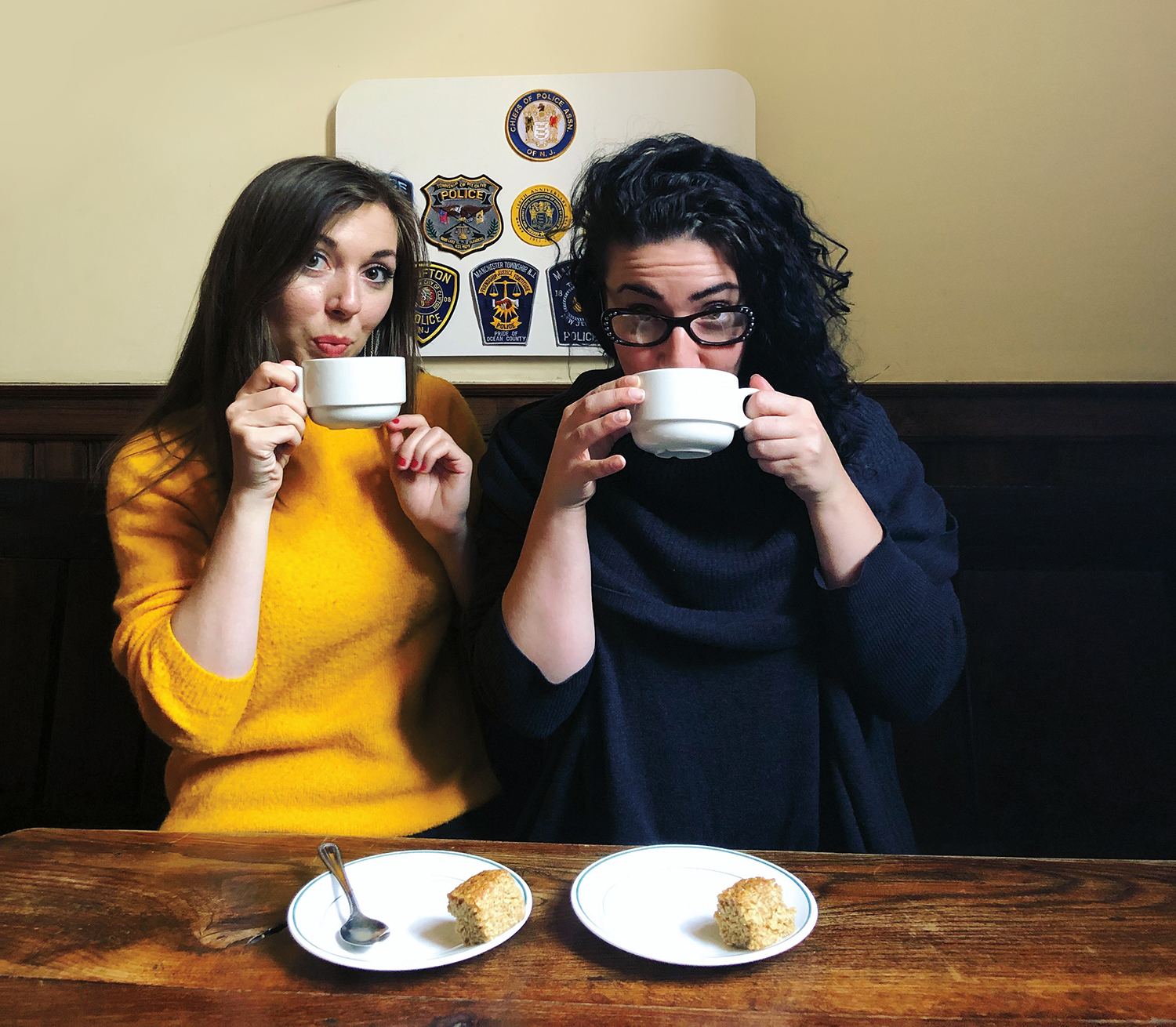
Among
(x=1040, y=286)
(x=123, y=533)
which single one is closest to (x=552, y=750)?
(x=123, y=533)

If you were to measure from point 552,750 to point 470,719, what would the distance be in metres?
0.16

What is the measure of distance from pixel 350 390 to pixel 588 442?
0.88 ft

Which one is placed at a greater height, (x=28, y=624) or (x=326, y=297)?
(x=326, y=297)

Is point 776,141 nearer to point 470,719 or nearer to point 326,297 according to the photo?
point 326,297

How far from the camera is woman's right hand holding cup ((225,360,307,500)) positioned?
1005 mm

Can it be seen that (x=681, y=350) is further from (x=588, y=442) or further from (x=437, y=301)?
(x=437, y=301)

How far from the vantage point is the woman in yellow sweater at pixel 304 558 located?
3.59 ft

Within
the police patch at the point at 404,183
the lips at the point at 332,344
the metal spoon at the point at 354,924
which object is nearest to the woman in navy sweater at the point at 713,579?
the lips at the point at 332,344

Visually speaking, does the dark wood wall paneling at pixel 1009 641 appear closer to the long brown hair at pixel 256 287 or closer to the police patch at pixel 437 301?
the long brown hair at pixel 256 287

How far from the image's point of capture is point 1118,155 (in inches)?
61.5

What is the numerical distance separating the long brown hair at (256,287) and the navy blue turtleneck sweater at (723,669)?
12.7 inches

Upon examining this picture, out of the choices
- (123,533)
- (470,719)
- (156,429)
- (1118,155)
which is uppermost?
(1118,155)

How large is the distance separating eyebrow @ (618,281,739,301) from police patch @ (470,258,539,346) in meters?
0.68

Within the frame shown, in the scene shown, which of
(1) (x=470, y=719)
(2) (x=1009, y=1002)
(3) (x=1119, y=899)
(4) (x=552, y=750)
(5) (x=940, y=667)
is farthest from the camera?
(1) (x=470, y=719)
